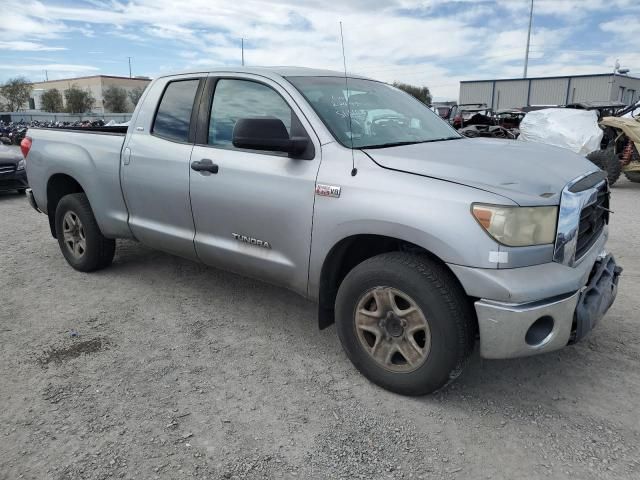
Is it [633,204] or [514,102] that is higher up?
[514,102]

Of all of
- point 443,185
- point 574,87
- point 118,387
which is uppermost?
point 574,87

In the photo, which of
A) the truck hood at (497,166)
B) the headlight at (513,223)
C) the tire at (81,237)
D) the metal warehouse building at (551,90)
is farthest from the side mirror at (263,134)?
the metal warehouse building at (551,90)

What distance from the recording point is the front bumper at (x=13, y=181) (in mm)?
10031

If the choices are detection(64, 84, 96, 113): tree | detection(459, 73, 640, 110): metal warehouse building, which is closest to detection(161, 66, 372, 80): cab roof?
detection(459, 73, 640, 110): metal warehouse building

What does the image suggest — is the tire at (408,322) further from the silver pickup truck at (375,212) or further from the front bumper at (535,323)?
the front bumper at (535,323)

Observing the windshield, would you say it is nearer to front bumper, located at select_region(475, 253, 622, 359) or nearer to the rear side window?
the rear side window

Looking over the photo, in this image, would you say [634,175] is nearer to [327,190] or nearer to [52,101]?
[327,190]

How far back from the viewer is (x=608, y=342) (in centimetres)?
350

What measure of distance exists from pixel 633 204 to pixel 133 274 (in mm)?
8155

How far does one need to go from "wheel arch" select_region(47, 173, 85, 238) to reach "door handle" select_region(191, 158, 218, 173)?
191cm

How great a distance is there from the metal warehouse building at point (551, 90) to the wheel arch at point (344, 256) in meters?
43.4

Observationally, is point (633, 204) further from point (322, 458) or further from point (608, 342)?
point (322, 458)

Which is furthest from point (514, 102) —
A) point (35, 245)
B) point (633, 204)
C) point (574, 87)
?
point (35, 245)

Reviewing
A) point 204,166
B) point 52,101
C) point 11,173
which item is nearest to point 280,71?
point 204,166
